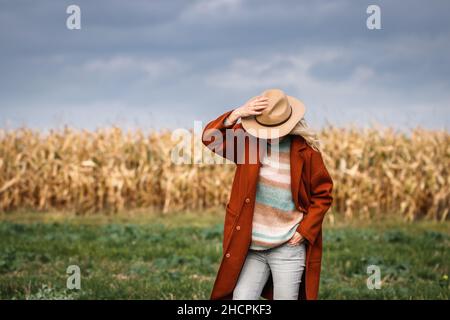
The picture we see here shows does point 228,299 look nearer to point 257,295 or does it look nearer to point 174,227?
point 257,295

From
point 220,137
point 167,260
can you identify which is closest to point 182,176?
point 167,260

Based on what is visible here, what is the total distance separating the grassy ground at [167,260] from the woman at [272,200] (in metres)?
2.33

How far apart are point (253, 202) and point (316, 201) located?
447 mm

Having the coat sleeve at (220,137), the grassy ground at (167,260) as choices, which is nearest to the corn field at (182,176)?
the grassy ground at (167,260)

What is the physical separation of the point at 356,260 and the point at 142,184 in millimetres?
6820

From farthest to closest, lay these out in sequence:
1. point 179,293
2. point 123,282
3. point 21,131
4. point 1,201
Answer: point 21,131, point 1,201, point 123,282, point 179,293

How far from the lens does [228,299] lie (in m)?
4.32

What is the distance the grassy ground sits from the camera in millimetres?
6816

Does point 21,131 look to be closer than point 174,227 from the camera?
No

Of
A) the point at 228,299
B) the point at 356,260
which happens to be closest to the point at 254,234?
the point at 228,299

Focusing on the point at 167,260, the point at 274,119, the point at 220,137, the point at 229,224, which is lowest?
the point at 167,260

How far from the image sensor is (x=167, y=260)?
27.7 feet

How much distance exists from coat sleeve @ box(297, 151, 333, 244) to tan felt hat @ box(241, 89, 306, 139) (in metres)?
0.30

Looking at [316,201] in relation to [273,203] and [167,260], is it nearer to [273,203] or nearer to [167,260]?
[273,203]
